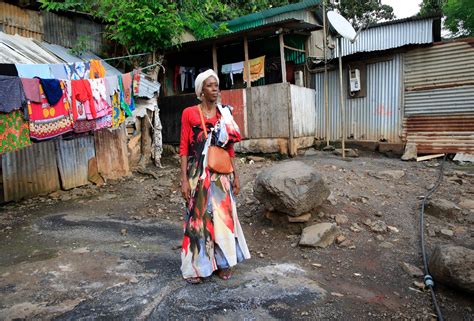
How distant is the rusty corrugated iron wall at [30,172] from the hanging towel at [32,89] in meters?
1.89

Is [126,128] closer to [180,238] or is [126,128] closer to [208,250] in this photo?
[180,238]

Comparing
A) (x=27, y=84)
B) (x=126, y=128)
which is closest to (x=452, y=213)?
(x=27, y=84)

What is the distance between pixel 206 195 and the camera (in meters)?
3.06

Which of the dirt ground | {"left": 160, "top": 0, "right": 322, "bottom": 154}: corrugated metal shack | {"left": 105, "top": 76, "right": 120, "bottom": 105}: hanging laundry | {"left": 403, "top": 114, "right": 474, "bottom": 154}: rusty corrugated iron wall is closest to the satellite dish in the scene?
{"left": 160, "top": 0, "right": 322, "bottom": 154}: corrugated metal shack

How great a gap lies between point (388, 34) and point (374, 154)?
6.31 metres

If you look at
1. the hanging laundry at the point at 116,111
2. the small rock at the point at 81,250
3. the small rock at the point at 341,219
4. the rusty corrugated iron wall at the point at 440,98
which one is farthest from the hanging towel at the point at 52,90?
the rusty corrugated iron wall at the point at 440,98

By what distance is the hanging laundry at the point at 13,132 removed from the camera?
16.8ft

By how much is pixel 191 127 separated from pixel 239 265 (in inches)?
62.0

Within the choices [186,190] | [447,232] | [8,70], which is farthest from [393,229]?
[8,70]

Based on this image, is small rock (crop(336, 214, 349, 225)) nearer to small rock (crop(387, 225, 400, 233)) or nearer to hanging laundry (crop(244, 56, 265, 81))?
small rock (crop(387, 225, 400, 233))

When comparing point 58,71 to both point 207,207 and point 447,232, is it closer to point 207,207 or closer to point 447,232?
point 207,207

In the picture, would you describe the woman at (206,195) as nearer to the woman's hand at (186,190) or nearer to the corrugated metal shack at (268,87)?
the woman's hand at (186,190)

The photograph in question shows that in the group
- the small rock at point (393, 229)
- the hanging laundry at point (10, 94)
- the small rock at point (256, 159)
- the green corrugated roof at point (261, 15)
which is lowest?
the small rock at point (393, 229)

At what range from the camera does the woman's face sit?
3.08 metres
